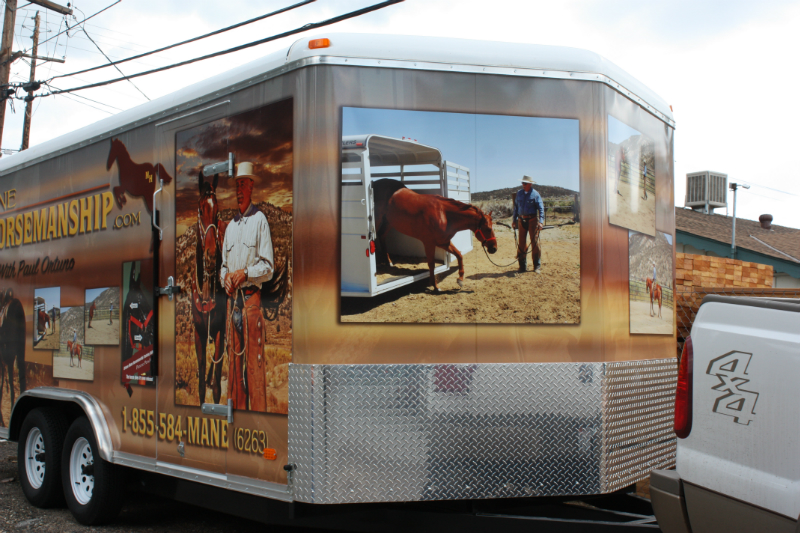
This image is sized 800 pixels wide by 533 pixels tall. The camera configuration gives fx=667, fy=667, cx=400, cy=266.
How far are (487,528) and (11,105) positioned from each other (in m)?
16.4

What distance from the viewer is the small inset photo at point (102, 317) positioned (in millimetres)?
5309

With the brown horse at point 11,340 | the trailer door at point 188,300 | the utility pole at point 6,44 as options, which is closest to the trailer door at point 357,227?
the trailer door at point 188,300

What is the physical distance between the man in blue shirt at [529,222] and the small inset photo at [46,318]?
14.2 feet

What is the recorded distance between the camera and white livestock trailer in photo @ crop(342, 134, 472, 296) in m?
3.75

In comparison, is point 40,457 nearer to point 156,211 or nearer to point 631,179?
point 156,211

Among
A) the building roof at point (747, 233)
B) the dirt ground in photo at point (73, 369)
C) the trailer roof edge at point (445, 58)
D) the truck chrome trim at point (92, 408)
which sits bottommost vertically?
the truck chrome trim at point (92, 408)

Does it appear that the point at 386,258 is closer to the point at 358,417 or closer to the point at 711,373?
the point at 358,417

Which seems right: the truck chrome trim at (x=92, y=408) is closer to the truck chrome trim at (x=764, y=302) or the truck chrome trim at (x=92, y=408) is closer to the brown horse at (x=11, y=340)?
the brown horse at (x=11, y=340)

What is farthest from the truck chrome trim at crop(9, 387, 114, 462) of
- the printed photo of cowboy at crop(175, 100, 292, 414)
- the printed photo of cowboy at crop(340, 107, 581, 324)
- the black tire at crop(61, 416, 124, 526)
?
the printed photo of cowboy at crop(340, 107, 581, 324)

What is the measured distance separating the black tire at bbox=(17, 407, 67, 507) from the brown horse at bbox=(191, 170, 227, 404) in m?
2.16

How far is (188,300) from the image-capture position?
15.2 ft

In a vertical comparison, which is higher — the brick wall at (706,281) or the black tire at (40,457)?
the brick wall at (706,281)

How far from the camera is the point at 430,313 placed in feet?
12.3

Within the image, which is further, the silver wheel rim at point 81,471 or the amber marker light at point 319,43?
the silver wheel rim at point 81,471
